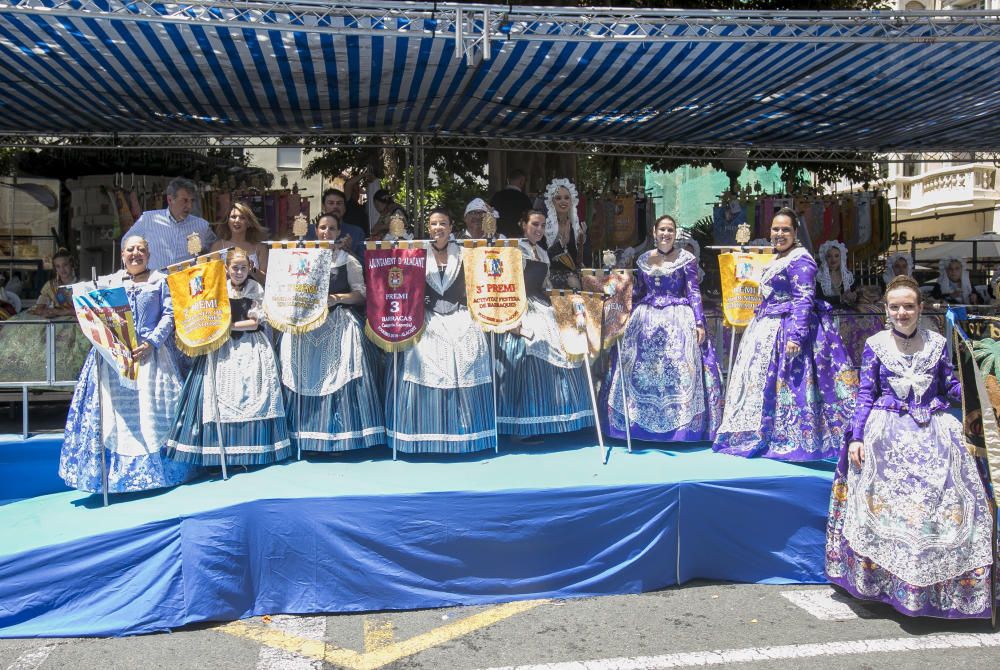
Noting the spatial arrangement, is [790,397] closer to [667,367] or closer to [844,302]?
[667,367]

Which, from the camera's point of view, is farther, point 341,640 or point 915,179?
point 915,179

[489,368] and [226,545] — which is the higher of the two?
[489,368]

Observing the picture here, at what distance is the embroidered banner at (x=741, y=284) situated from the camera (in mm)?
5895

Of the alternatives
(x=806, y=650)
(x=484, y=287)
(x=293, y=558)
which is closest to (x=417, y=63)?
(x=484, y=287)

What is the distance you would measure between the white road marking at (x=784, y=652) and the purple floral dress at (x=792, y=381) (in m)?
1.30

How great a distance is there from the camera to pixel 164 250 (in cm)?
573

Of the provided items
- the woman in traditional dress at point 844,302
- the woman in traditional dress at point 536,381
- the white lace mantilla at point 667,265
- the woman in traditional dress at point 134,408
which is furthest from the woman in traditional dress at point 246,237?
the woman in traditional dress at point 844,302

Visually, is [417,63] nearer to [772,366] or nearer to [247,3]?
[247,3]

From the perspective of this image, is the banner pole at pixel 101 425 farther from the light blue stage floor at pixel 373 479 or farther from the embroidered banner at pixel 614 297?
the embroidered banner at pixel 614 297

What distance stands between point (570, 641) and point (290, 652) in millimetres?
1283

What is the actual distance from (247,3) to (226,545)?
3124 millimetres

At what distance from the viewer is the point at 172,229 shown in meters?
5.77

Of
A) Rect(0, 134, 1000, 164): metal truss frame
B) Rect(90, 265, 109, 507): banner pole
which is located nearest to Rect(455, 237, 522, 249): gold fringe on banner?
Rect(90, 265, 109, 507): banner pole

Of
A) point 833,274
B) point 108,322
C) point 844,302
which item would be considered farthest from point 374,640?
point 844,302
